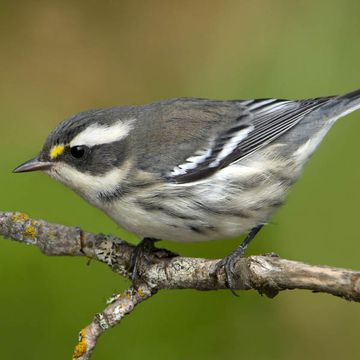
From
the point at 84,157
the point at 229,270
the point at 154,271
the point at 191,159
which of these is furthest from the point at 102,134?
the point at 229,270

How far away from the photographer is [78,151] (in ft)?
12.7

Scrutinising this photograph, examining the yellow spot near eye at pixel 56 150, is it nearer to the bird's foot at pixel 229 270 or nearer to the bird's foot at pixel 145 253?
the bird's foot at pixel 145 253

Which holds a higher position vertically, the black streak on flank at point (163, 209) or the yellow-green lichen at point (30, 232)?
the black streak on flank at point (163, 209)

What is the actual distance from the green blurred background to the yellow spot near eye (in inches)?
10.2

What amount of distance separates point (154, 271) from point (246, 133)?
1096 millimetres

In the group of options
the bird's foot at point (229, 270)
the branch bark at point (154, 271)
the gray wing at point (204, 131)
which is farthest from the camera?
the gray wing at point (204, 131)

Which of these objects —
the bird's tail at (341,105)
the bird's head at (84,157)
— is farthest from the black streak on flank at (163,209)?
the bird's tail at (341,105)

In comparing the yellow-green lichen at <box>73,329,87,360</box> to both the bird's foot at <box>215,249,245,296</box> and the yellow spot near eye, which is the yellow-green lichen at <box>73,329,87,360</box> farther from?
the yellow spot near eye

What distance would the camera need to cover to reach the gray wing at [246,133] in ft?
13.3

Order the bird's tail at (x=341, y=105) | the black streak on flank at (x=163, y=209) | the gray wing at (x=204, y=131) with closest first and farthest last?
1. the black streak on flank at (x=163, y=209)
2. the gray wing at (x=204, y=131)
3. the bird's tail at (x=341, y=105)

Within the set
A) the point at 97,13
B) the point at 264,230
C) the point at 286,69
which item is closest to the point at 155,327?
the point at 264,230

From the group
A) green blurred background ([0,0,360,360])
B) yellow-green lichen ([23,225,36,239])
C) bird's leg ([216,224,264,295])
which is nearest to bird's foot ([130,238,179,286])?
green blurred background ([0,0,360,360])

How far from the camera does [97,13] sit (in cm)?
564

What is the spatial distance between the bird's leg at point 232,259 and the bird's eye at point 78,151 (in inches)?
33.7
